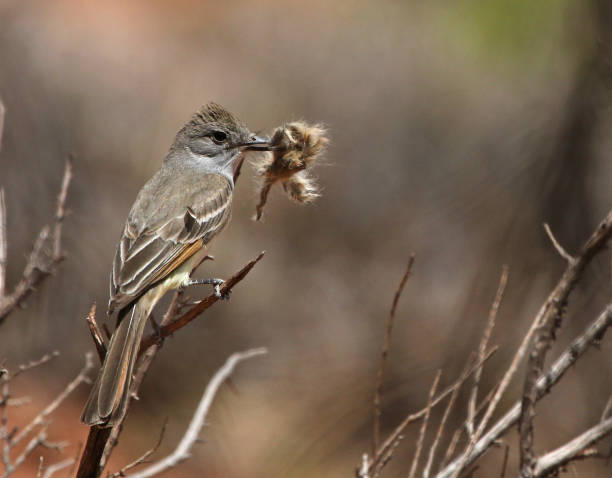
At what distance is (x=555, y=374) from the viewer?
241 centimetres

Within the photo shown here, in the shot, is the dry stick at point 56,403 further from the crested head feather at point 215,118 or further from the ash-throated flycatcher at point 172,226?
the crested head feather at point 215,118

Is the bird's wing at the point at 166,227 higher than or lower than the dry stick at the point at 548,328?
higher

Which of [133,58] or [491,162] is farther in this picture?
[133,58]

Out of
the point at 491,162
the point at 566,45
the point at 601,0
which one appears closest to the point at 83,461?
the point at 601,0

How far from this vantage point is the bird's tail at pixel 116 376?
269 centimetres

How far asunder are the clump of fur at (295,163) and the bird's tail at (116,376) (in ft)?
2.15

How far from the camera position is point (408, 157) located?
26.7 ft

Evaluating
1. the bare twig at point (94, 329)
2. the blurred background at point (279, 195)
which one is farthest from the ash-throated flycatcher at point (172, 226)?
the blurred background at point (279, 195)

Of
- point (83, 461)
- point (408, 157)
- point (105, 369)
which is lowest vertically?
point (83, 461)

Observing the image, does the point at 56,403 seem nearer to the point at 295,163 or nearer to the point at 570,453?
the point at 295,163

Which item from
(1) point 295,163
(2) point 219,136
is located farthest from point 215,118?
(1) point 295,163

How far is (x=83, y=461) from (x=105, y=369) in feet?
1.47

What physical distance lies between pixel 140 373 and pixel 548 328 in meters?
1.43

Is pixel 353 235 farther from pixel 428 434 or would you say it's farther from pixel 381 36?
pixel 428 434
